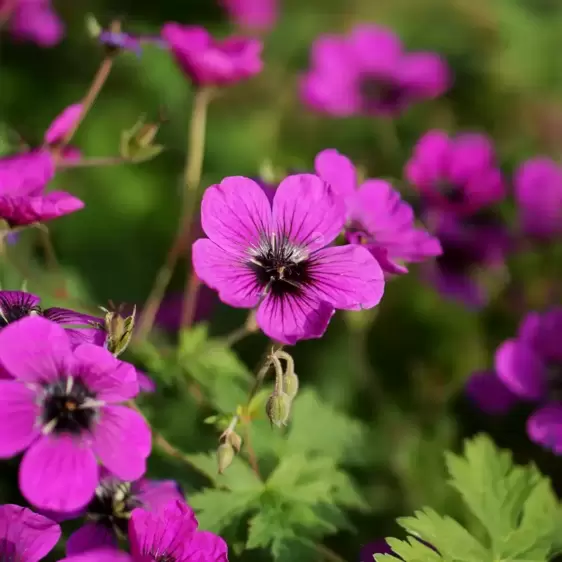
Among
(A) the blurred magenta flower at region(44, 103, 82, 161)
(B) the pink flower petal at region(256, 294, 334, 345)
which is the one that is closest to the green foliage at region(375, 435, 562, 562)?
(B) the pink flower petal at region(256, 294, 334, 345)

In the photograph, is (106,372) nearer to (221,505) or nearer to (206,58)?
(221,505)

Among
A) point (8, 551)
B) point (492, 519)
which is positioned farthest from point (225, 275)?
point (492, 519)

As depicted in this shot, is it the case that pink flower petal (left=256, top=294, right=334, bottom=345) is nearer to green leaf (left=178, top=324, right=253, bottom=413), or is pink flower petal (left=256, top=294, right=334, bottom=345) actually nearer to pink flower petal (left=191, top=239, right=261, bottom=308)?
pink flower petal (left=191, top=239, right=261, bottom=308)

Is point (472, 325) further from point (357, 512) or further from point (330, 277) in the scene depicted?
point (330, 277)

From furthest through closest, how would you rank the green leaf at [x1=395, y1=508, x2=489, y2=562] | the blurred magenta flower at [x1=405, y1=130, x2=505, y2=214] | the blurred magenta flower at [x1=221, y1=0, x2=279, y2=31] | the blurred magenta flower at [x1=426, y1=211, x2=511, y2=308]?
the blurred magenta flower at [x1=221, y1=0, x2=279, y2=31], the blurred magenta flower at [x1=426, y1=211, x2=511, y2=308], the blurred magenta flower at [x1=405, y1=130, x2=505, y2=214], the green leaf at [x1=395, y1=508, x2=489, y2=562]

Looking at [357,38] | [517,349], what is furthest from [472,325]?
[357,38]
